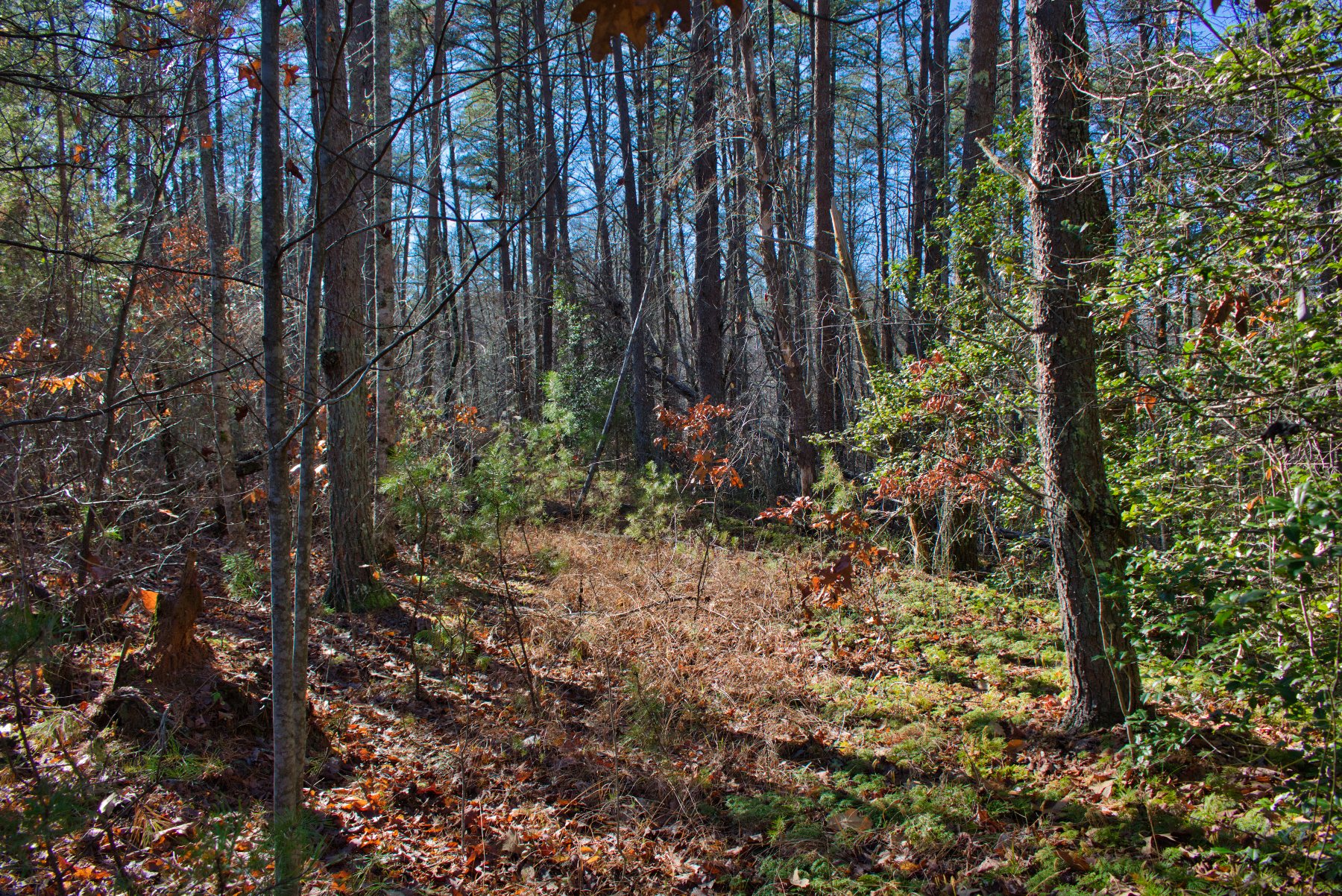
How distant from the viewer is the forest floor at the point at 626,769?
10.1 feet

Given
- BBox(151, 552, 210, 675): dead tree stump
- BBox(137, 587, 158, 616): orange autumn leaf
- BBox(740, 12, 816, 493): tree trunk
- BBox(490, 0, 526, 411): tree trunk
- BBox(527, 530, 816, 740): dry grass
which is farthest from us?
BBox(490, 0, 526, 411): tree trunk

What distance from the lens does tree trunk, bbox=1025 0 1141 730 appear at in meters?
3.94

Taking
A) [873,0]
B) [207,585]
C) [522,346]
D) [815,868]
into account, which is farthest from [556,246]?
[815,868]

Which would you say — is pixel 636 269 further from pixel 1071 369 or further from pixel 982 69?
pixel 1071 369

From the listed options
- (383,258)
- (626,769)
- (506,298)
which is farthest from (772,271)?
(506,298)

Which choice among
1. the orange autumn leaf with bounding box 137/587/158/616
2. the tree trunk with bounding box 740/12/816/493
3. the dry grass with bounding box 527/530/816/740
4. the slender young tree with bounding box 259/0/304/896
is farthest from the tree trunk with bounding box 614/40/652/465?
the slender young tree with bounding box 259/0/304/896

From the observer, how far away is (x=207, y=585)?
6527mm

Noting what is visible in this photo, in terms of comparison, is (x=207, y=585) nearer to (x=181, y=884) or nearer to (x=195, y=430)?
(x=195, y=430)

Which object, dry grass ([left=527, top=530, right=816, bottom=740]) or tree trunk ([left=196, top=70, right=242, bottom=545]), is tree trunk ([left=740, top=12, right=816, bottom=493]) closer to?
dry grass ([left=527, top=530, right=816, bottom=740])

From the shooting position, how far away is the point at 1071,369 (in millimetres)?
4008

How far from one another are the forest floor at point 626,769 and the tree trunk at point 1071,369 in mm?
506

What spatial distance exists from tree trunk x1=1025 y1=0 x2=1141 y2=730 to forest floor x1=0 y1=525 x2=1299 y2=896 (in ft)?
1.66

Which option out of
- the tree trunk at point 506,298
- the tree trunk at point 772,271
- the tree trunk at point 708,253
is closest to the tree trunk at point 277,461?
the tree trunk at point 772,271

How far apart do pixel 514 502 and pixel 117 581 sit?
9.02ft
